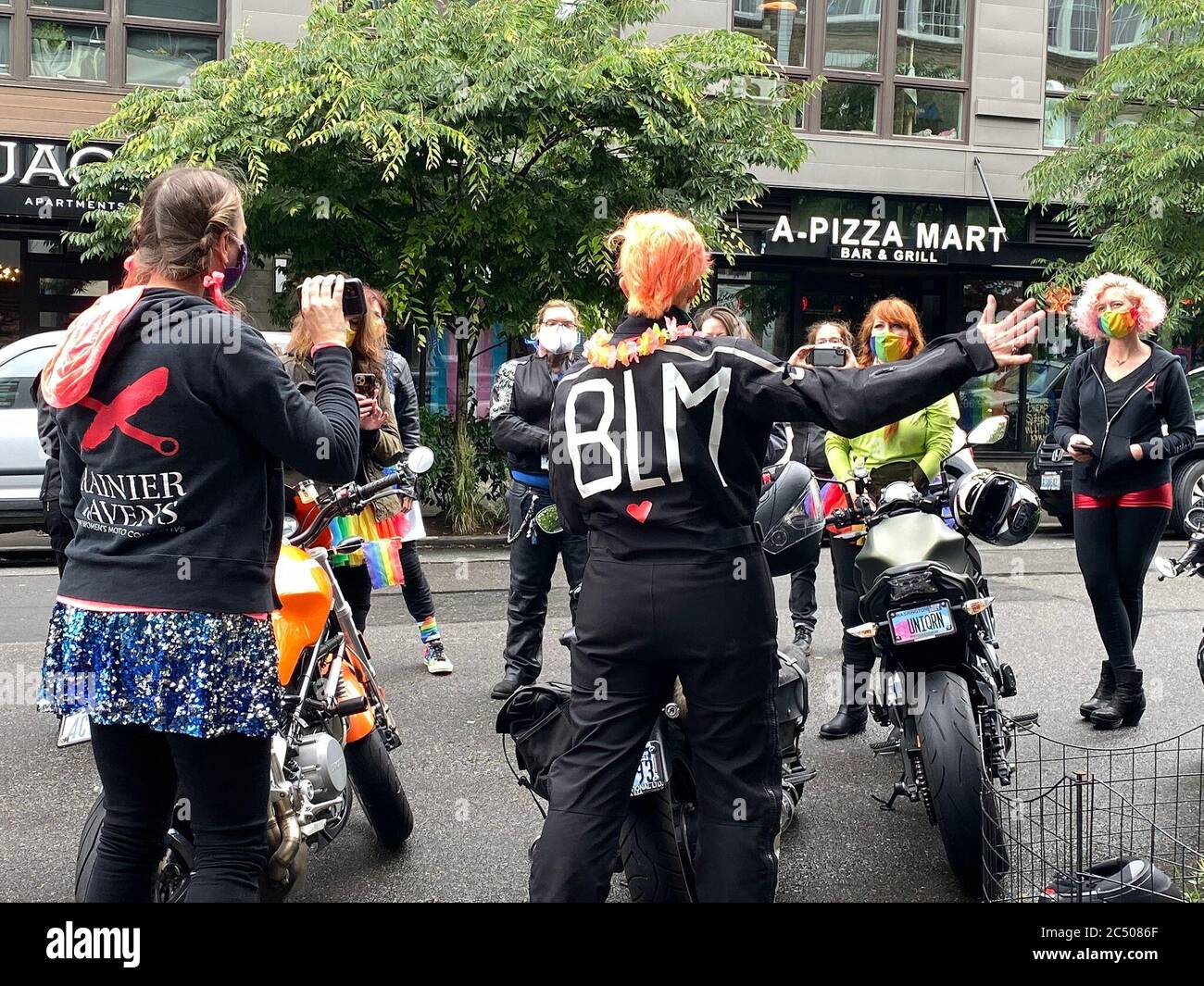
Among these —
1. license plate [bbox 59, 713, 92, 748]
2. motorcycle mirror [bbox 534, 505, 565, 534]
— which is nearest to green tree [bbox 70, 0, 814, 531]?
motorcycle mirror [bbox 534, 505, 565, 534]

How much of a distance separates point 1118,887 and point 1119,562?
10.7 feet

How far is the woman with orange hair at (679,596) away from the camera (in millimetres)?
3031

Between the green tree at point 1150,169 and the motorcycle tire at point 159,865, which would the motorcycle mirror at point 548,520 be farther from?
the green tree at point 1150,169

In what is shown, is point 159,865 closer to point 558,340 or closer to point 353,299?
point 353,299

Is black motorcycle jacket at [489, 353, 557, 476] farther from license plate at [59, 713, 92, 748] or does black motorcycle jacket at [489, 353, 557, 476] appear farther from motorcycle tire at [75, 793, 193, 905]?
motorcycle tire at [75, 793, 193, 905]

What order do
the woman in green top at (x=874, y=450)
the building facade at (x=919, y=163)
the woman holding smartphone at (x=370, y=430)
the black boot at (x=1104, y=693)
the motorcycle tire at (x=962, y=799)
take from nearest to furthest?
the motorcycle tire at (x=962, y=799) < the woman holding smartphone at (x=370, y=430) < the woman in green top at (x=874, y=450) < the black boot at (x=1104, y=693) < the building facade at (x=919, y=163)

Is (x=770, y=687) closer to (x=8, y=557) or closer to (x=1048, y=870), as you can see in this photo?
(x=1048, y=870)

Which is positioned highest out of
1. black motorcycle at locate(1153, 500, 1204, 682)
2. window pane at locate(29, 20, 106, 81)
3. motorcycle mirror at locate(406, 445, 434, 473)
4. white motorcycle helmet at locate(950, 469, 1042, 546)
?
window pane at locate(29, 20, 106, 81)

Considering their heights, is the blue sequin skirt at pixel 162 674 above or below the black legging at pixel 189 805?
above

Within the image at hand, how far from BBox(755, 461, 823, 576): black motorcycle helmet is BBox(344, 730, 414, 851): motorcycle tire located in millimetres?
1406

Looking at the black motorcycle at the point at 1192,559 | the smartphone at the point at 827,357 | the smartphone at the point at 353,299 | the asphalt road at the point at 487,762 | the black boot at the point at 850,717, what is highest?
the smartphone at the point at 353,299

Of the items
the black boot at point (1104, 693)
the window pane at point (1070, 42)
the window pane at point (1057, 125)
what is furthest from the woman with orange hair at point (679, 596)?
the window pane at point (1070, 42)

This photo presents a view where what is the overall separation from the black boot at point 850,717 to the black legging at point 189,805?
140 inches

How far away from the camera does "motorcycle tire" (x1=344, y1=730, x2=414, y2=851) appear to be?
423 cm
